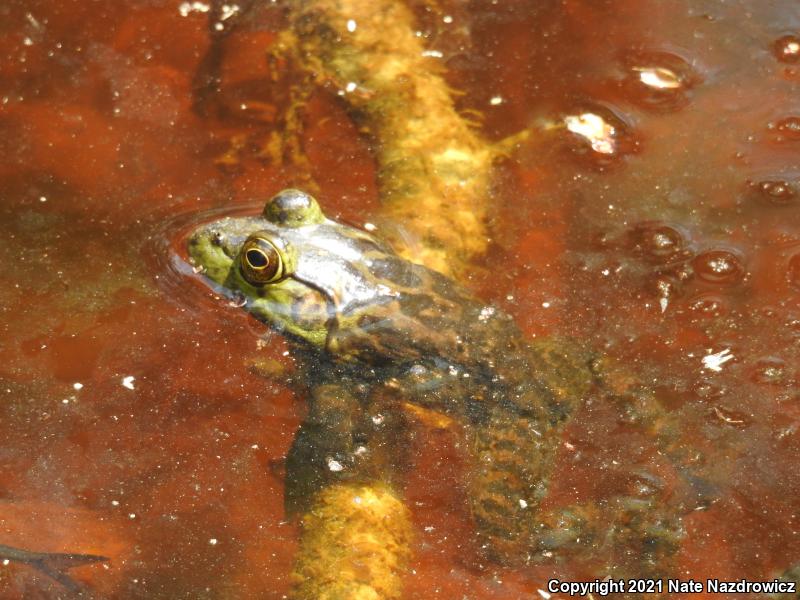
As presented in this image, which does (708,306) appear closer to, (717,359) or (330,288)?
(717,359)

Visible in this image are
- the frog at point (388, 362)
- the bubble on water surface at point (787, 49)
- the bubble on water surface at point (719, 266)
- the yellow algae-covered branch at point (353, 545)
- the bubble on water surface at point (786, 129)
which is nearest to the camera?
the yellow algae-covered branch at point (353, 545)

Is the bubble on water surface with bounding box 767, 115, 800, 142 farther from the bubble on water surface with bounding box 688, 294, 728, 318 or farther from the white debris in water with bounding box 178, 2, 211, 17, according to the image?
the white debris in water with bounding box 178, 2, 211, 17

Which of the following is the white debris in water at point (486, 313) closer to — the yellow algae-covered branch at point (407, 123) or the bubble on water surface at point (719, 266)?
the yellow algae-covered branch at point (407, 123)

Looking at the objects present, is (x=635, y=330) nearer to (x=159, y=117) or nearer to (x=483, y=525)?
(x=483, y=525)

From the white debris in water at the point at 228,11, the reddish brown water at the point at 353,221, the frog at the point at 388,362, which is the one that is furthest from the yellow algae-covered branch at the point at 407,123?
the white debris in water at the point at 228,11

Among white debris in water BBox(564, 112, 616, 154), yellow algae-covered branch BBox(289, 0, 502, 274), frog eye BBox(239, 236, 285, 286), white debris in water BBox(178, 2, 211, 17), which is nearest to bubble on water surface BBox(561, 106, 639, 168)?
white debris in water BBox(564, 112, 616, 154)

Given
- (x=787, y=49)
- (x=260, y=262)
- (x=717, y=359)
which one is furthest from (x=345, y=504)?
(x=787, y=49)
